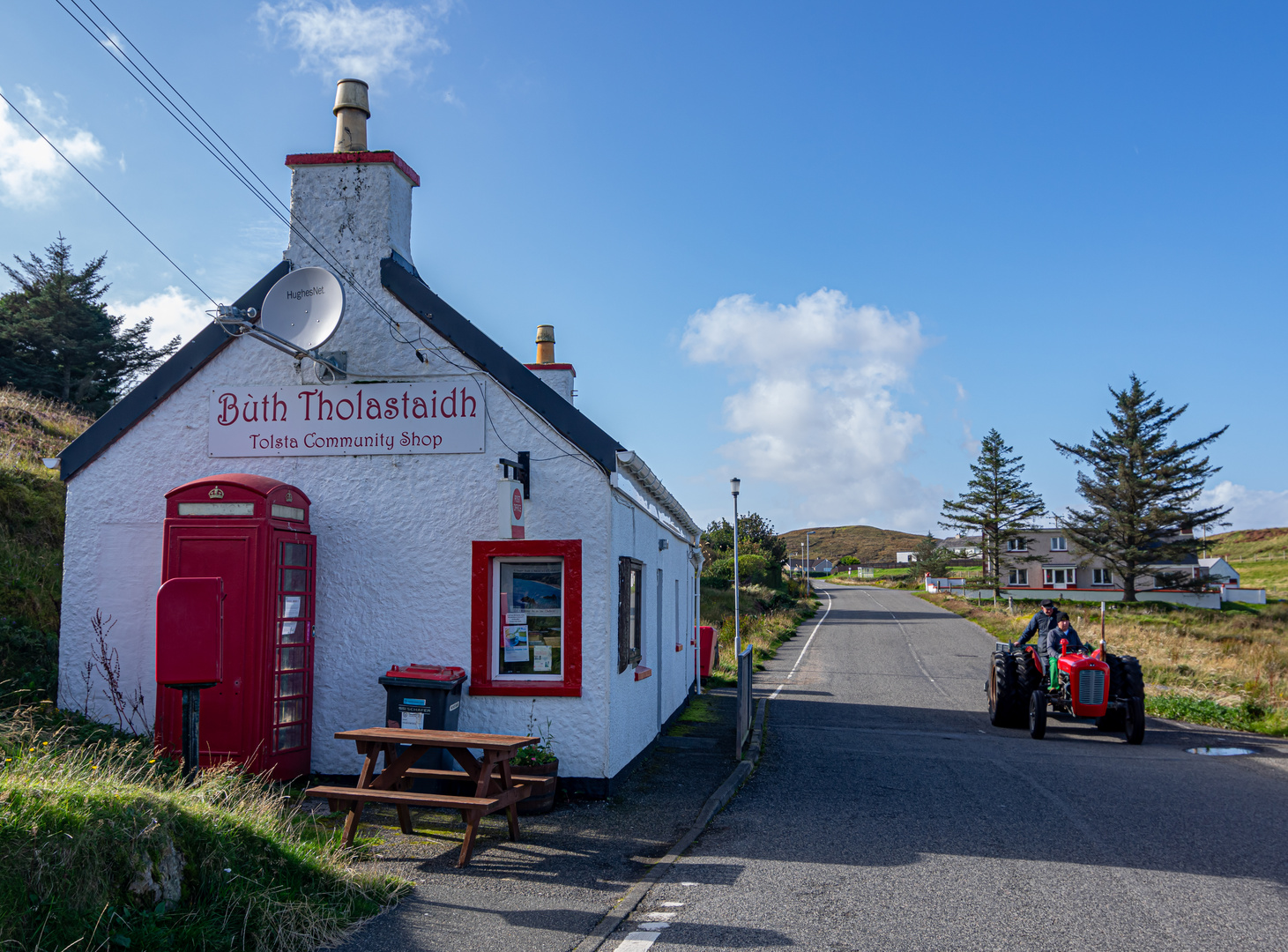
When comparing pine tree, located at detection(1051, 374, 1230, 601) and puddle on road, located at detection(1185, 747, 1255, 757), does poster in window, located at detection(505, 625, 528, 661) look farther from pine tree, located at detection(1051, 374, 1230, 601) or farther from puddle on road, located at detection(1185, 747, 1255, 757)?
pine tree, located at detection(1051, 374, 1230, 601)

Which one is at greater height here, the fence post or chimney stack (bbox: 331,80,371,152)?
chimney stack (bbox: 331,80,371,152)

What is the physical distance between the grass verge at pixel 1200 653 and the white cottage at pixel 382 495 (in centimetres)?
1176

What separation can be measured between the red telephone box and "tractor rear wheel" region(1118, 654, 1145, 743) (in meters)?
11.3

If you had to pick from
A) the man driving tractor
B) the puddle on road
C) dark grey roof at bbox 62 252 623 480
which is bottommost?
the puddle on road

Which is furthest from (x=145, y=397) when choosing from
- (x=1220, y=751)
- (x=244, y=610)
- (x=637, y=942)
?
(x=1220, y=751)

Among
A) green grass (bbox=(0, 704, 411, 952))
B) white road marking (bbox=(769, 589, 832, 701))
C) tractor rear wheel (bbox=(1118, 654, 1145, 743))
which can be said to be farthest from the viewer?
white road marking (bbox=(769, 589, 832, 701))

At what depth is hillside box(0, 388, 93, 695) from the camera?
10.6 m

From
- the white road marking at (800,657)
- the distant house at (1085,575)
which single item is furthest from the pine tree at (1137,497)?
the white road marking at (800,657)

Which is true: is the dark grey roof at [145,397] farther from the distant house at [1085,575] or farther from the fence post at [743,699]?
the distant house at [1085,575]

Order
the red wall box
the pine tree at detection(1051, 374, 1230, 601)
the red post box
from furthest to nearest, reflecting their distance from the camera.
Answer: the pine tree at detection(1051, 374, 1230, 601) → the red post box → the red wall box

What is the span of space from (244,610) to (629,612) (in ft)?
12.9

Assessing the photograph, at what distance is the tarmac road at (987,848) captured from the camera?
5.33 m

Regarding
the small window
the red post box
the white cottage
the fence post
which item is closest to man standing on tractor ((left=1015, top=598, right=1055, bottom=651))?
the fence post

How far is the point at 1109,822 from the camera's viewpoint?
812 centimetres
